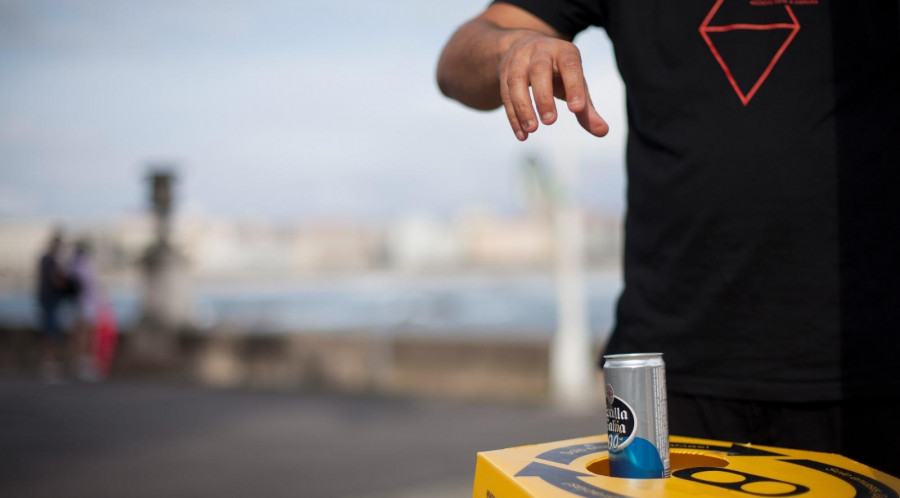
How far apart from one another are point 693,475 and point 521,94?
1.71 ft

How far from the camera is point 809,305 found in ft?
4.42

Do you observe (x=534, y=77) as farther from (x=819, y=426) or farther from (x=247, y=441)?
(x=247, y=441)

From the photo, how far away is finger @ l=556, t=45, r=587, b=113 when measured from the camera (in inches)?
43.4

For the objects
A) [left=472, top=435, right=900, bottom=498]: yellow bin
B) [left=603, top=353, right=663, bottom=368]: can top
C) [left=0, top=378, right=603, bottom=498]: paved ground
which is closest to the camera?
[left=472, top=435, right=900, bottom=498]: yellow bin

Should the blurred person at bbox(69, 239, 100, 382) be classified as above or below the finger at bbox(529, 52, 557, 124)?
below

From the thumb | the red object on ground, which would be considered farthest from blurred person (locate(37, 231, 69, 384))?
the thumb

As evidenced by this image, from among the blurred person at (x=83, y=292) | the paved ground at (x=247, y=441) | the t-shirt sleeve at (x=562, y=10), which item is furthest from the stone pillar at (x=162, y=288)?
the t-shirt sleeve at (x=562, y=10)

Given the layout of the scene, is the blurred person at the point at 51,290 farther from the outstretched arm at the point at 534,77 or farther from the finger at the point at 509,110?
the finger at the point at 509,110

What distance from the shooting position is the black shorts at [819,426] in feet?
4.28

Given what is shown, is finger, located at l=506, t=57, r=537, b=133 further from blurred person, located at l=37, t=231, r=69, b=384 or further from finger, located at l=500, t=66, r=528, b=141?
blurred person, located at l=37, t=231, r=69, b=384

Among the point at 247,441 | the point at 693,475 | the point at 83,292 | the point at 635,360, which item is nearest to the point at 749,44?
the point at 635,360

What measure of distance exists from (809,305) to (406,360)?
945cm

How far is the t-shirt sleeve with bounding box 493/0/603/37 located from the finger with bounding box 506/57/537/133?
45 cm

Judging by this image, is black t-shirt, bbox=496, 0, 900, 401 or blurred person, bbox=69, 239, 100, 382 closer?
black t-shirt, bbox=496, 0, 900, 401
